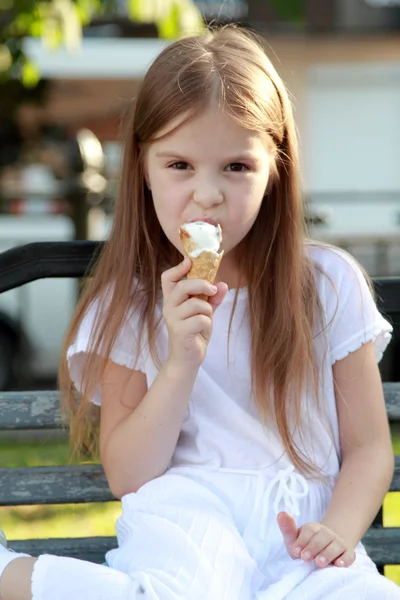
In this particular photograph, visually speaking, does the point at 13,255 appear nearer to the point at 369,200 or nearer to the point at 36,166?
A: the point at 369,200

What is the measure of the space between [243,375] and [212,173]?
430 mm

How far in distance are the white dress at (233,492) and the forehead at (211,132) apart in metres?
0.35

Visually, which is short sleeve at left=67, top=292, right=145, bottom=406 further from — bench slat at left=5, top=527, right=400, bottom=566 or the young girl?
bench slat at left=5, top=527, right=400, bottom=566

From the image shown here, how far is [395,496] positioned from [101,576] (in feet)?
10.4

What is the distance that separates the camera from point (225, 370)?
85.0 inches

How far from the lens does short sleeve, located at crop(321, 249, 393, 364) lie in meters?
2.13

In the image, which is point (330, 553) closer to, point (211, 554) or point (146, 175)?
point (211, 554)

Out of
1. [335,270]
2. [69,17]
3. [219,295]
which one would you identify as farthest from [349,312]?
[69,17]

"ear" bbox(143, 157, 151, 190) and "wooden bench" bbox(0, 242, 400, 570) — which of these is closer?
"ear" bbox(143, 157, 151, 190)

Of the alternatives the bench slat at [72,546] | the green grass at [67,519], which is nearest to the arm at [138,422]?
the bench slat at [72,546]

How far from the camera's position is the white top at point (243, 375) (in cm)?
210

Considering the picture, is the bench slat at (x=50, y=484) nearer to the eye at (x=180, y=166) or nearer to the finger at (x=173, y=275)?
the finger at (x=173, y=275)

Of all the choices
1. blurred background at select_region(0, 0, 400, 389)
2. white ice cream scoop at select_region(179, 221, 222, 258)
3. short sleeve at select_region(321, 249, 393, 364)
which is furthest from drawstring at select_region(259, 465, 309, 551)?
blurred background at select_region(0, 0, 400, 389)

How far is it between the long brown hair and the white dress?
0.03m
